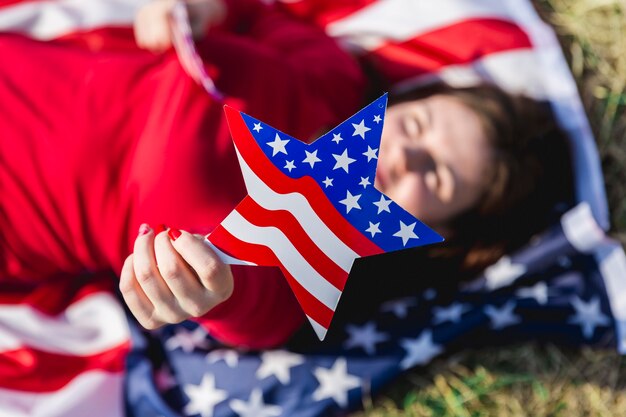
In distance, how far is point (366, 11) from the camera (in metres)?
1.80

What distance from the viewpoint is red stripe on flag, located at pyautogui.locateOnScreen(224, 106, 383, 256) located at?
0.83 meters

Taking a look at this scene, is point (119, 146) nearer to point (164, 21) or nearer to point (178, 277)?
point (164, 21)

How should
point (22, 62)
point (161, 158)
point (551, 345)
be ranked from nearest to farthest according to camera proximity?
point (161, 158) < point (22, 62) < point (551, 345)

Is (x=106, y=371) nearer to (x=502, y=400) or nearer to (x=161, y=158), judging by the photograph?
(x=161, y=158)

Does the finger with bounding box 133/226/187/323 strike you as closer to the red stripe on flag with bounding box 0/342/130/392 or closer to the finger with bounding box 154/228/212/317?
the finger with bounding box 154/228/212/317

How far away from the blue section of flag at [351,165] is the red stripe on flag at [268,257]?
98 millimetres

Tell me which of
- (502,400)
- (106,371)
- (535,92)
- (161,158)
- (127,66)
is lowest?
(502,400)

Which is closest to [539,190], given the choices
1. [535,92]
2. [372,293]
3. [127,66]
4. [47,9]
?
[535,92]

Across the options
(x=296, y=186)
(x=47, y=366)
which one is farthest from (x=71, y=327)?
(x=296, y=186)

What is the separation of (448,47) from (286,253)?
1.02m

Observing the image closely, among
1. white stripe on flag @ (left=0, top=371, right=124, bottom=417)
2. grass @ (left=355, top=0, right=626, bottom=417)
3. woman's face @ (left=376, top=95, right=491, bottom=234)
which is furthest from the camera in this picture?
grass @ (left=355, top=0, right=626, bottom=417)

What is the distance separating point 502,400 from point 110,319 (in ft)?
2.77

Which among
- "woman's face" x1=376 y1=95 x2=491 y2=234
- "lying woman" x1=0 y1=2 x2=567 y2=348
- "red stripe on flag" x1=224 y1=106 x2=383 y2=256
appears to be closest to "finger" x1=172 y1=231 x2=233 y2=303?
"red stripe on flag" x1=224 y1=106 x2=383 y2=256

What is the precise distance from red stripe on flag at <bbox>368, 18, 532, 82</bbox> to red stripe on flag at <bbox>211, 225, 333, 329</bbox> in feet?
3.11
